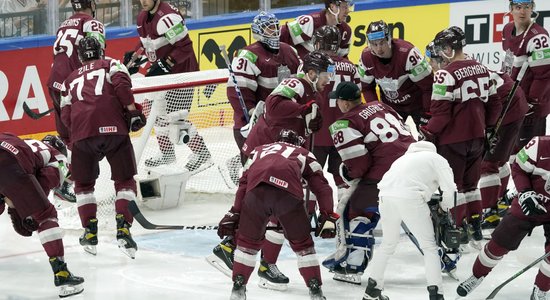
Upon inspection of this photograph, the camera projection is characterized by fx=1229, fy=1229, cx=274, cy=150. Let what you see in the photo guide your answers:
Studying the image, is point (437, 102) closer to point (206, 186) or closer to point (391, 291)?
point (391, 291)

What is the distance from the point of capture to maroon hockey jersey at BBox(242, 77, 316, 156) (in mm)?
6762

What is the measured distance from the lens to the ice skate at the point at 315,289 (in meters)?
6.12

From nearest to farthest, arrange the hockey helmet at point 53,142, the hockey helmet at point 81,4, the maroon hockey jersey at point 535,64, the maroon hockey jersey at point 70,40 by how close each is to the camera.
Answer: the hockey helmet at point 53,142, the maroon hockey jersey at point 535,64, the maroon hockey jersey at point 70,40, the hockey helmet at point 81,4

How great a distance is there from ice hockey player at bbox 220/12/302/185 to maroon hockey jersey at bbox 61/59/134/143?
2.72 ft

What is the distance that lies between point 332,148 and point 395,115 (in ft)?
3.38

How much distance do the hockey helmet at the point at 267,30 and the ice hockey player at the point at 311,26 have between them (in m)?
0.80

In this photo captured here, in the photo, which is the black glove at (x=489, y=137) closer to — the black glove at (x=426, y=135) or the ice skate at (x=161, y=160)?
the black glove at (x=426, y=135)

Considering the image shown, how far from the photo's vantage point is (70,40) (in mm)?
8375

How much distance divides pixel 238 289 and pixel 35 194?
3.94 ft

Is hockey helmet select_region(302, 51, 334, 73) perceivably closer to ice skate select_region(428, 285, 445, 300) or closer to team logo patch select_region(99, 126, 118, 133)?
team logo patch select_region(99, 126, 118, 133)

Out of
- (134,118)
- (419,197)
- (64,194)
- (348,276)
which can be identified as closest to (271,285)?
(348,276)

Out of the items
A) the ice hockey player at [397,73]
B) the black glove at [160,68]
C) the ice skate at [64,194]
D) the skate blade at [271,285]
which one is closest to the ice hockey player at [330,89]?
the ice hockey player at [397,73]

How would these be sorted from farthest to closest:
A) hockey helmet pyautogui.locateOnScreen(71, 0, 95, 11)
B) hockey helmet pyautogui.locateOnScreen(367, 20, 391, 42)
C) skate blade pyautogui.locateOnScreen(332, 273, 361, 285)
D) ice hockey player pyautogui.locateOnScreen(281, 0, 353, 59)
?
ice hockey player pyautogui.locateOnScreen(281, 0, 353, 59)
hockey helmet pyautogui.locateOnScreen(71, 0, 95, 11)
hockey helmet pyautogui.locateOnScreen(367, 20, 391, 42)
skate blade pyautogui.locateOnScreen(332, 273, 361, 285)

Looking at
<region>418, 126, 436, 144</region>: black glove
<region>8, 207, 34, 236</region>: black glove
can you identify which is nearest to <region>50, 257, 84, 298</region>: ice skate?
<region>8, 207, 34, 236</region>: black glove
